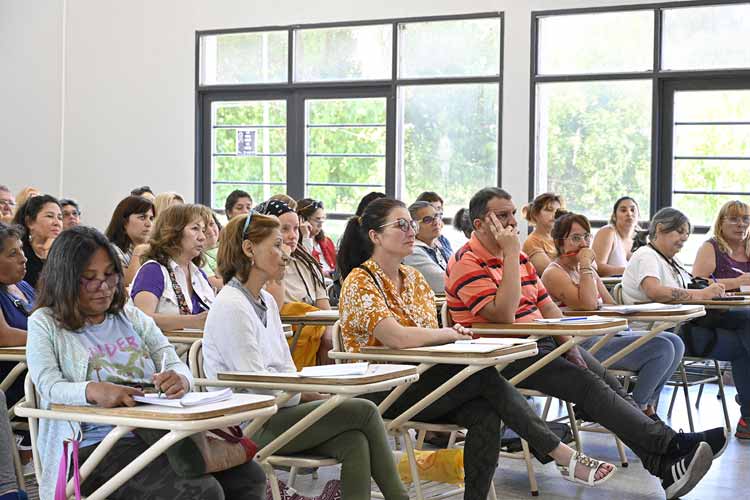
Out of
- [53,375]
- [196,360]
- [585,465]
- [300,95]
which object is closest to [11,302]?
[196,360]

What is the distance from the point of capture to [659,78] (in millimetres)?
8227

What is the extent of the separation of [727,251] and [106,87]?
639 cm

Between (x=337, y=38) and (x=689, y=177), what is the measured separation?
127 inches

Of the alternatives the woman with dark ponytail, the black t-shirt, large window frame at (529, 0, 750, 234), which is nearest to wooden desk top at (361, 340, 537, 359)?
the woman with dark ponytail

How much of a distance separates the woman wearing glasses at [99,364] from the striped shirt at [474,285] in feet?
5.41

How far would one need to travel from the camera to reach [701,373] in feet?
24.2

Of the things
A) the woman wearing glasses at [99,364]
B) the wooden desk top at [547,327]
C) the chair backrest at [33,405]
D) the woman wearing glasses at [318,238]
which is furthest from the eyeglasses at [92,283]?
the woman wearing glasses at [318,238]

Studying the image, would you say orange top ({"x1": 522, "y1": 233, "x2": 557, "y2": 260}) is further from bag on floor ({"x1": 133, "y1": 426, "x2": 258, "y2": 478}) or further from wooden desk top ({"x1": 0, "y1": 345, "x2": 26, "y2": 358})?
bag on floor ({"x1": 133, "y1": 426, "x2": 258, "y2": 478})

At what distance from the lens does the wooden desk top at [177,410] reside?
2.49m

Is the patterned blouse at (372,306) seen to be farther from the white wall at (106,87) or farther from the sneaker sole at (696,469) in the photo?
the white wall at (106,87)

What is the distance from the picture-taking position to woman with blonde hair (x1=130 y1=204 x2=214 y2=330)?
4.33m

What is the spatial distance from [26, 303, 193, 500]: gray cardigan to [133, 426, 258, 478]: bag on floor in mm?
192

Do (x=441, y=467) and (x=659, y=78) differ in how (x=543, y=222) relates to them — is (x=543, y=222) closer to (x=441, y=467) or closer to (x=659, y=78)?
(x=659, y=78)

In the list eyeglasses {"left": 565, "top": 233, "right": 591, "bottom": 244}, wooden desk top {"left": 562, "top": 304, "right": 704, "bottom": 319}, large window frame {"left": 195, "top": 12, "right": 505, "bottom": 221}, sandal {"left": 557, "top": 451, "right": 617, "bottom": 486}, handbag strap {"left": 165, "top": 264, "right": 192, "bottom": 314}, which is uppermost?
large window frame {"left": 195, "top": 12, "right": 505, "bottom": 221}
